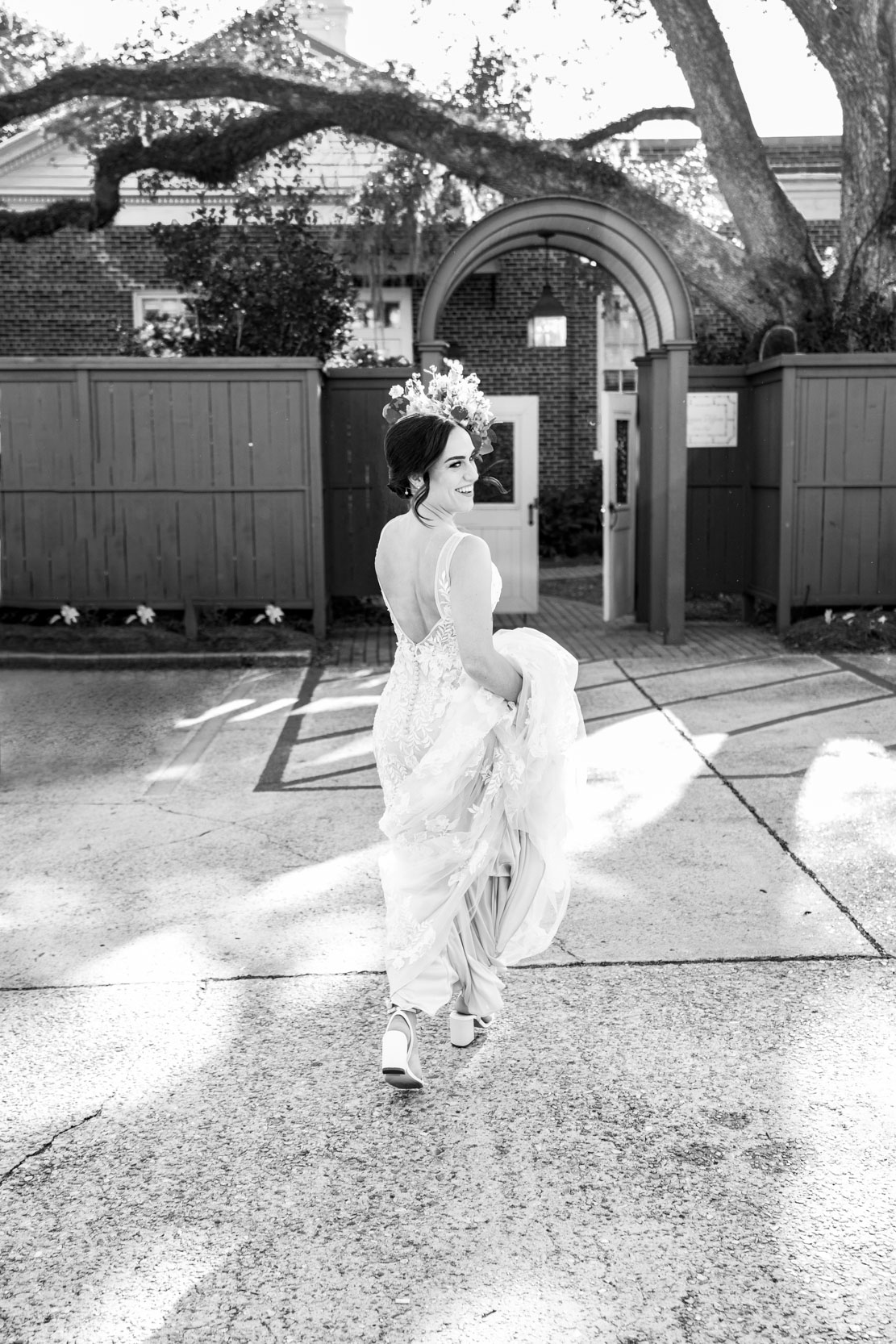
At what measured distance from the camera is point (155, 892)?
5309 mm

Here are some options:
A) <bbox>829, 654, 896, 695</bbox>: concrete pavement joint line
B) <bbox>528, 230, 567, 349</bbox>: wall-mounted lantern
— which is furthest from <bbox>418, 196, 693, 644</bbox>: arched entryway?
<bbox>528, 230, 567, 349</bbox>: wall-mounted lantern

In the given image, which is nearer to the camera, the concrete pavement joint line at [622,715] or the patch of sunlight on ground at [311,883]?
the patch of sunlight on ground at [311,883]

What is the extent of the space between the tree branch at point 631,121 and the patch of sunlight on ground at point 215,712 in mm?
7620

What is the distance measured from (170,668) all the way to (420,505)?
24.4 feet

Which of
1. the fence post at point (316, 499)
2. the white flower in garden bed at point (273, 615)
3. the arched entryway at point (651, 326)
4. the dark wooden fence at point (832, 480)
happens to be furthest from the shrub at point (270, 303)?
the dark wooden fence at point (832, 480)

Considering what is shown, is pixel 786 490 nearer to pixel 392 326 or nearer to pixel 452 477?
pixel 452 477

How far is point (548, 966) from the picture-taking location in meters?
4.49

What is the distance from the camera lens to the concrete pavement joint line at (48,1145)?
320 centimetres

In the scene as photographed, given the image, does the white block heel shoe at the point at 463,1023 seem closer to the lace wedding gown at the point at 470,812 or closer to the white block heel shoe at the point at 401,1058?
the lace wedding gown at the point at 470,812

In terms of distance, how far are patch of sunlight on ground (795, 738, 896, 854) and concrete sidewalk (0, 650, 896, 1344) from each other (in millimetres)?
28

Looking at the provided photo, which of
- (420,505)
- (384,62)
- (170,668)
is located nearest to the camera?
(420,505)

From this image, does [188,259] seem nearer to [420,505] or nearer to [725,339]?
[725,339]

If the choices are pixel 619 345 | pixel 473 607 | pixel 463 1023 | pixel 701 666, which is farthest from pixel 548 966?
pixel 619 345

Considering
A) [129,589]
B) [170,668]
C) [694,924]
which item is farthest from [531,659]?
[129,589]
